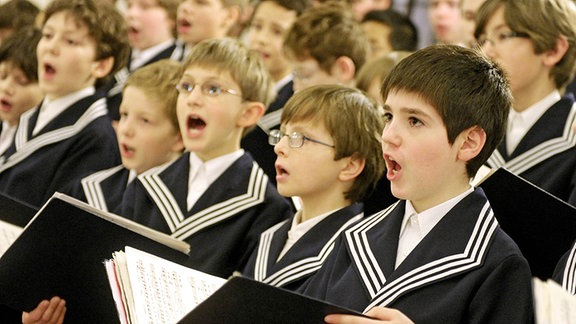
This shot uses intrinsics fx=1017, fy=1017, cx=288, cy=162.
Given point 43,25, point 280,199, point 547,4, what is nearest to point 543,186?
point 547,4

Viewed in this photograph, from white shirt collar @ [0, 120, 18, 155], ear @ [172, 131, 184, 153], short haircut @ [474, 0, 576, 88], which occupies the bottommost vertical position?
white shirt collar @ [0, 120, 18, 155]

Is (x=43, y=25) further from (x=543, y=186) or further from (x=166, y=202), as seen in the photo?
(x=543, y=186)

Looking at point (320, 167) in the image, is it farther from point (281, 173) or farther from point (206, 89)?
point (206, 89)

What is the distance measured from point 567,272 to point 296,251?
60 cm

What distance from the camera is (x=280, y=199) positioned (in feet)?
8.19

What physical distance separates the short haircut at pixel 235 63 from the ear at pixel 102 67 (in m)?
0.66

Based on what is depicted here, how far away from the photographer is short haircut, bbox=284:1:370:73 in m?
3.22

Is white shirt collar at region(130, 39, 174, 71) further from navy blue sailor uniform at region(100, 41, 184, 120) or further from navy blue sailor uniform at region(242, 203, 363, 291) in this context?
navy blue sailor uniform at region(242, 203, 363, 291)

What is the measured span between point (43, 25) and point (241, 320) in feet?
6.47

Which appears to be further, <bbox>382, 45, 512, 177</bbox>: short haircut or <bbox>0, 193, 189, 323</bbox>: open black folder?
<bbox>0, 193, 189, 323</bbox>: open black folder

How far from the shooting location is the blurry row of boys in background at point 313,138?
1762mm

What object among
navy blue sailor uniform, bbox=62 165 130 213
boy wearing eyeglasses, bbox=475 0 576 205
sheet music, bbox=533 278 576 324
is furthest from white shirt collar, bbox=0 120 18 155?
sheet music, bbox=533 278 576 324

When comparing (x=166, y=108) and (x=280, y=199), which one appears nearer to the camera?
(x=280, y=199)

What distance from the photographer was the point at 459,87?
1.77 metres
